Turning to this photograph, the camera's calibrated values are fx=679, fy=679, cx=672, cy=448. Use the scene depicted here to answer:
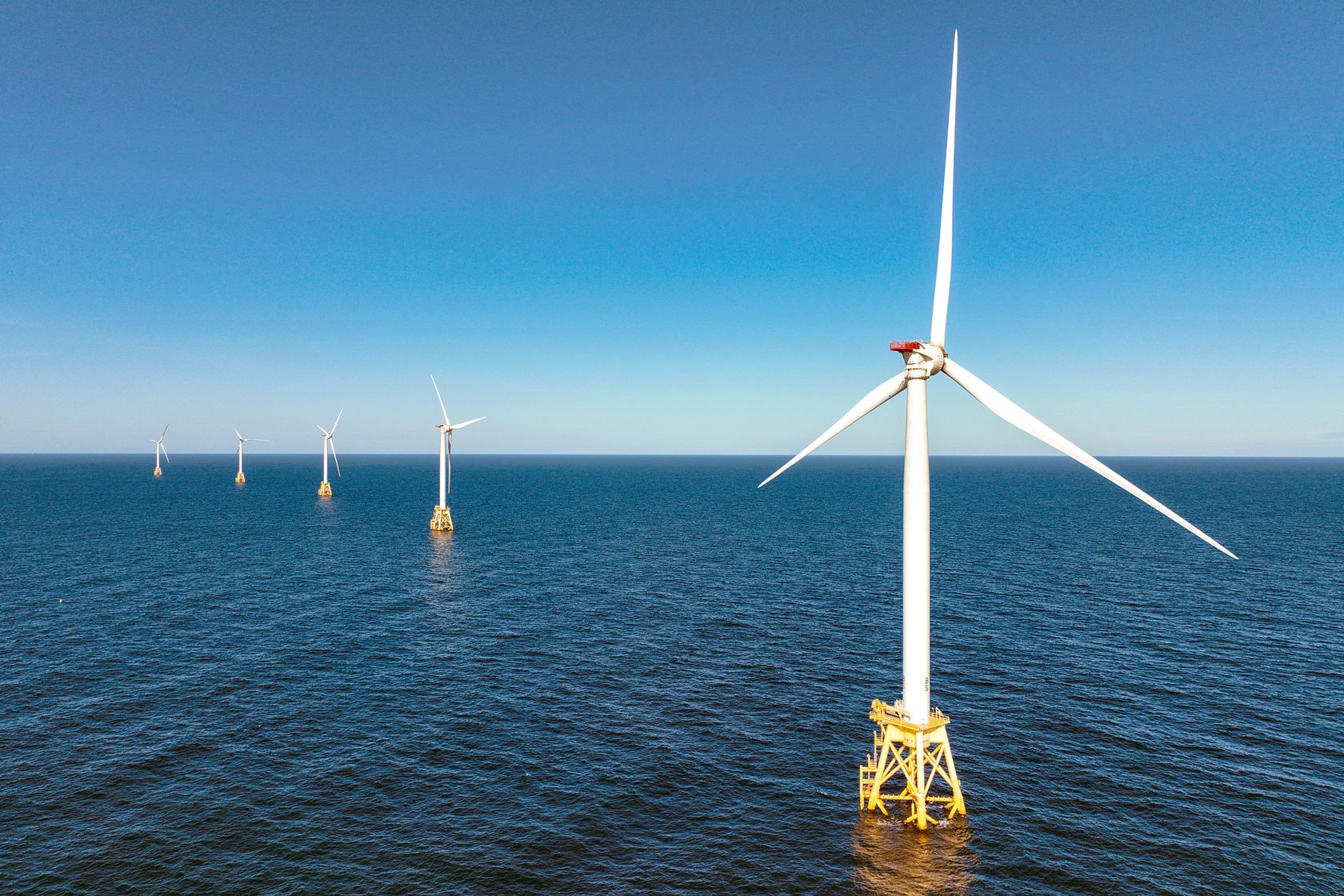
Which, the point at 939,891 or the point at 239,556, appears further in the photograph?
the point at 239,556

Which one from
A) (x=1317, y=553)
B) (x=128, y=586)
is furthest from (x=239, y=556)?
(x=1317, y=553)

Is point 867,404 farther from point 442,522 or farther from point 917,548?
point 442,522

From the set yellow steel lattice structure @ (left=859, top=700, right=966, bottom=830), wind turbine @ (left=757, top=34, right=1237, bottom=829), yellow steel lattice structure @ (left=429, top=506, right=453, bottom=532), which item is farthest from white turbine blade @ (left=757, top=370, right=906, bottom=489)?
yellow steel lattice structure @ (left=429, top=506, right=453, bottom=532)

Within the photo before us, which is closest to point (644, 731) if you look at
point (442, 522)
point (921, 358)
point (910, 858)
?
point (910, 858)

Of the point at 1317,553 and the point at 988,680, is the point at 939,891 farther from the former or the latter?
the point at 1317,553

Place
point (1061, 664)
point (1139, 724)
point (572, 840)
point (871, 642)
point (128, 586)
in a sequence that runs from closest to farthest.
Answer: point (572, 840) → point (1139, 724) → point (1061, 664) → point (871, 642) → point (128, 586)

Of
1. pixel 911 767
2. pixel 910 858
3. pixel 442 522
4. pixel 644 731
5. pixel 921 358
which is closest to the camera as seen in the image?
pixel 910 858

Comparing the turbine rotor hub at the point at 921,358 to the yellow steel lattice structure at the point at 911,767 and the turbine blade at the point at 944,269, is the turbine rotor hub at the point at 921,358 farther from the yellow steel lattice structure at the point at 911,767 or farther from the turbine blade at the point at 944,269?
the yellow steel lattice structure at the point at 911,767

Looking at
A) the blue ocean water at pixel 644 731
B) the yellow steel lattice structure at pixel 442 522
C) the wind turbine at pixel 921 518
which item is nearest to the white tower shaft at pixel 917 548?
the wind turbine at pixel 921 518

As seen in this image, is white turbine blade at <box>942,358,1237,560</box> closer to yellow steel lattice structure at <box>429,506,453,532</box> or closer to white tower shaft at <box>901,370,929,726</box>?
white tower shaft at <box>901,370,929,726</box>
